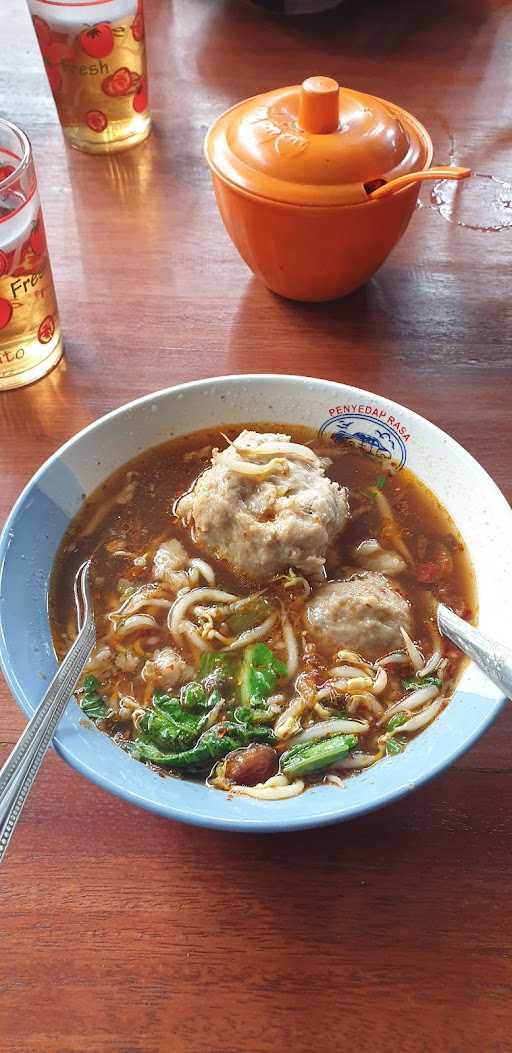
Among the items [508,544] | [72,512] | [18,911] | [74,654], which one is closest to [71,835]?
[18,911]

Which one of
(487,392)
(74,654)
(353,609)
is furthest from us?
(487,392)

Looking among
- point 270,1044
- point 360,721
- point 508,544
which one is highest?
point 508,544

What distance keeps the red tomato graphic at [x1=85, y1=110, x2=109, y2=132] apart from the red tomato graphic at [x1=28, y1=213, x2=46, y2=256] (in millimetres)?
824

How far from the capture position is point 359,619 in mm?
1455

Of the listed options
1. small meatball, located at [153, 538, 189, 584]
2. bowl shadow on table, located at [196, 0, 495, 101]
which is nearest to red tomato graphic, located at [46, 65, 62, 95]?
bowl shadow on table, located at [196, 0, 495, 101]

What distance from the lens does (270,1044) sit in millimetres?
1118

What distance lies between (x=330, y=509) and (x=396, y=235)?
792mm

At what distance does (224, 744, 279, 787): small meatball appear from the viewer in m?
1.26

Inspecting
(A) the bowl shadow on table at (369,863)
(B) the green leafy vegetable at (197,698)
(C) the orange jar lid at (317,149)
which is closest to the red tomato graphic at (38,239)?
(C) the orange jar lid at (317,149)

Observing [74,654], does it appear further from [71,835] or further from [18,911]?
[18,911]

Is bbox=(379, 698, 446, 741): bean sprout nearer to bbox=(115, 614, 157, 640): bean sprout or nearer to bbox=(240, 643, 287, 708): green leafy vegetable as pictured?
bbox=(240, 643, 287, 708): green leafy vegetable

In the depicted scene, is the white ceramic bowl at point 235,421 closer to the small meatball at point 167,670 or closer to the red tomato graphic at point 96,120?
the small meatball at point 167,670

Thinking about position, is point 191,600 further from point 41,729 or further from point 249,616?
point 41,729

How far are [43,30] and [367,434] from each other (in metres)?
1.43
